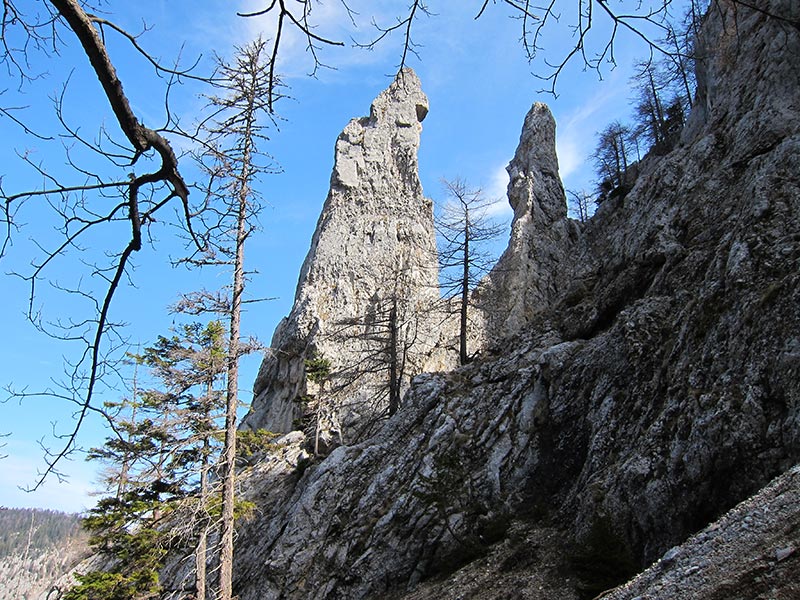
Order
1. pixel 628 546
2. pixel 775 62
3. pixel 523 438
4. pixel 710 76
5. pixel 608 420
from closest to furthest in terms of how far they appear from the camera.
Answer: pixel 628 546 → pixel 608 420 → pixel 523 438 → pixel 775 62 → pixel 710 76

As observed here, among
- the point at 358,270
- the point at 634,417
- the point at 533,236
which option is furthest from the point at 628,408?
the point at 358,270

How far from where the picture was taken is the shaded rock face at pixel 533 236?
28953 mm

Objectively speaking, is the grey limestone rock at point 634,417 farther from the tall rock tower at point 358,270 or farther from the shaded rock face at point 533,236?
the shaded rock face at point 533,236

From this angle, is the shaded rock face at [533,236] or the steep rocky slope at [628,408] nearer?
the steep rocky slope at [628,408]

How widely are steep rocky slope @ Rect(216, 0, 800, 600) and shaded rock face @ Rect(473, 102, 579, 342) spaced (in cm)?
1041

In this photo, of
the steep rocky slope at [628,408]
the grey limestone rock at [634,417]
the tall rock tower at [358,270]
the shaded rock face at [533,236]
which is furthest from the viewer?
the shaded rock face at [533,236]

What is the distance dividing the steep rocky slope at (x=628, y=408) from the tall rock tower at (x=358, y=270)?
31.3ft

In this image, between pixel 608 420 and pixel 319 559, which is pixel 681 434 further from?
pixel 319 559

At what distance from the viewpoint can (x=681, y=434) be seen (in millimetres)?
8086

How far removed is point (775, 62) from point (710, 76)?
5.10 m

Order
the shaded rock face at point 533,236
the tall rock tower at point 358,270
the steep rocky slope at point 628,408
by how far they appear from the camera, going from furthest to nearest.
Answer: the shaded rock face at point 533,236, the tall rock tower at point 358,270, the steep rocky slope at point 628,408

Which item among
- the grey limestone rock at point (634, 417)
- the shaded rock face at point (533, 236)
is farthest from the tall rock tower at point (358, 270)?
the grey limestone rock at point (634, 417)

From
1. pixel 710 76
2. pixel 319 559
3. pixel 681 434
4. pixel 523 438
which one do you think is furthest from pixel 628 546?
pixel 710 76

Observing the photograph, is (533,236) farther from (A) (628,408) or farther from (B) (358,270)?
(A) (628,408)
